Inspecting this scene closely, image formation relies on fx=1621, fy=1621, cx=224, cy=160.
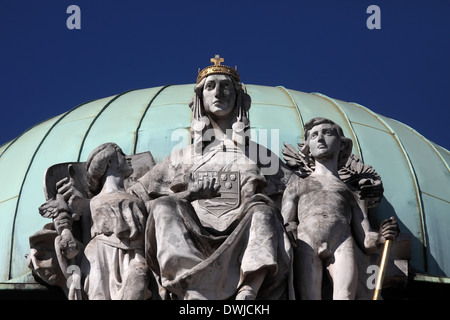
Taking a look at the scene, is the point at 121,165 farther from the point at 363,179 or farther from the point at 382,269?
the point at 382,269

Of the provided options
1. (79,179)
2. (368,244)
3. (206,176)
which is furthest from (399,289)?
(79,179)

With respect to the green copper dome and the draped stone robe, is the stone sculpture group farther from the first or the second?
the green copper dome

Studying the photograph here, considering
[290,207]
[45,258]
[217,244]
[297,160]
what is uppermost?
[297,160]

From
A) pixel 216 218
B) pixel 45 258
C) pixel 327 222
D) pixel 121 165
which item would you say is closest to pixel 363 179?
pixel 327 222

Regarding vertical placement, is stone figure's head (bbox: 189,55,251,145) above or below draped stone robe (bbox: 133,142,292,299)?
above

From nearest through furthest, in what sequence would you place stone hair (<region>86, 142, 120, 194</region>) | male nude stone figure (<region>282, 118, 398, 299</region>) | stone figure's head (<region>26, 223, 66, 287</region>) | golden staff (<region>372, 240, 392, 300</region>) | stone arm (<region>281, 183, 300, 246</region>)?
golden staff (<region>372, 240, 392, 300</region>), male nude stone figure (<region>282, 118, 398, 299</region>), stone arm (<region>281, 183, 300, 246</region>), stone figure's head (<region>26, 223, 66, 287</region>), stone hair (<region>86, 142, 120, 194</region>)

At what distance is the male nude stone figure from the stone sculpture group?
0.01 m

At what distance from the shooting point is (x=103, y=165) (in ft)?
77.0

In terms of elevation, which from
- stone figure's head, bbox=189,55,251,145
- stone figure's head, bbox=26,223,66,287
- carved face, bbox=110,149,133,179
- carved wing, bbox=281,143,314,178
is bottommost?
stone figure's head, bbox=26,223,66,287

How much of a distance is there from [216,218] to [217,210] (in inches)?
6.5

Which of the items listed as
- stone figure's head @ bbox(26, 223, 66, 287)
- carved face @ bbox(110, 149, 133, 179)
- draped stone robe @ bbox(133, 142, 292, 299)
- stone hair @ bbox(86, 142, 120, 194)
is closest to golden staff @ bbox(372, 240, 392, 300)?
draped stone robe @ bbox(133, 142, 292, 299)

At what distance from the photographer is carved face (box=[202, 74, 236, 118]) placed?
2397cm

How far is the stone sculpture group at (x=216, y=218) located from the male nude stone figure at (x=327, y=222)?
0.01 m

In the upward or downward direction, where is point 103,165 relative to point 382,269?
upward
